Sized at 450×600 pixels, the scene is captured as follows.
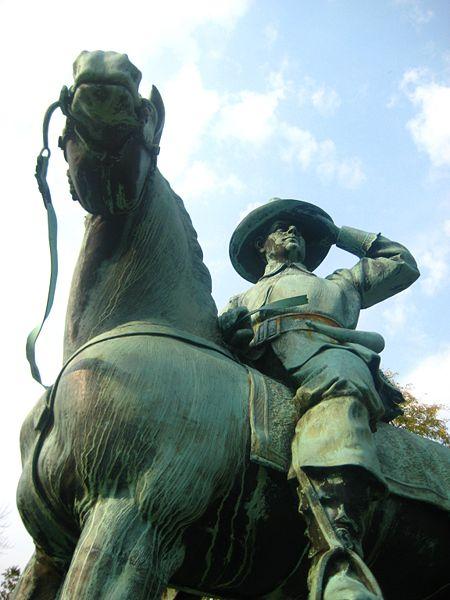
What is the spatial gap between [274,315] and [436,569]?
1.35 meters

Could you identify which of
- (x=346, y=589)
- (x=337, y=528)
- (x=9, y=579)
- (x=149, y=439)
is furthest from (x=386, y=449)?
(x=9, y=579)

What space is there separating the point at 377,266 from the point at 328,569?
219 cm

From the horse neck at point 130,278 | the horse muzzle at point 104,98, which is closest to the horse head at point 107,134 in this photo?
the horse muzzle at point 104,98

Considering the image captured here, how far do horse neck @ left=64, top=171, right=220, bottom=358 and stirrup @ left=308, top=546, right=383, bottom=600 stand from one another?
1.06 meters

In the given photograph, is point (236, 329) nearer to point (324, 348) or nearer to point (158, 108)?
point (324, 348)

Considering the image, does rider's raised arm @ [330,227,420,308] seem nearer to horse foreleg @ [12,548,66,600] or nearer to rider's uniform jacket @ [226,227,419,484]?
rider's uniform jacket @ [226,227,419,484]

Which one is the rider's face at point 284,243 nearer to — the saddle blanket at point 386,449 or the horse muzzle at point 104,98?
the saddle blanket at point 386,449

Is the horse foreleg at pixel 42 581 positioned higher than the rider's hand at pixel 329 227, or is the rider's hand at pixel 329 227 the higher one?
the rider's hand at pixel 329 227

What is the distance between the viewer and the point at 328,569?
Answer: 7.57ft

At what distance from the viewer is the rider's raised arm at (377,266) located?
4102 millimetres

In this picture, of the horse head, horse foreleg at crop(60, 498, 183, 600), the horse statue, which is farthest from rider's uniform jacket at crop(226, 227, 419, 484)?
the horse head

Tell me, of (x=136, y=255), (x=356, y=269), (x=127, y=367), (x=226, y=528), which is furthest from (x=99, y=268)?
(x=356, y=269)

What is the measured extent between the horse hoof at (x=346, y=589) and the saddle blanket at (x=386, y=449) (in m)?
0.51

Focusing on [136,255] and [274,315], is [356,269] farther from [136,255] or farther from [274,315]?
[136,255]
